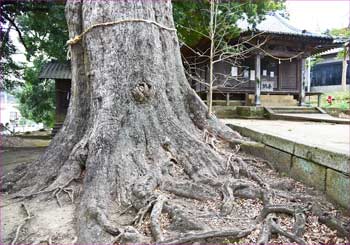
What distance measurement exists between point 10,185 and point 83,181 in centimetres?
92

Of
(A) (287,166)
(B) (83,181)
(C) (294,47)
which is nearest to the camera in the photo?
(B) (83,181)

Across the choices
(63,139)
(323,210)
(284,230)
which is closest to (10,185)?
(63,139)

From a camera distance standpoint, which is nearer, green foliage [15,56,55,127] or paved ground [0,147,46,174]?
paved ground [0,147,46,174]

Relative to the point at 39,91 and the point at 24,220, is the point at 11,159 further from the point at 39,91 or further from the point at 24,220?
the point at 39,91

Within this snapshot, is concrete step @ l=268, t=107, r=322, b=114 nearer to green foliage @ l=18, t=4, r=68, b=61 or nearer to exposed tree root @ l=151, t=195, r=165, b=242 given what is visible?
green foliage @ l=18, t=4, r=68, b=61

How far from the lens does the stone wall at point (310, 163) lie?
96.7 inches

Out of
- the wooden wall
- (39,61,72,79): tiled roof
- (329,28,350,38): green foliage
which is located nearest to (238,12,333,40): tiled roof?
(329,28,350,38): green foliage

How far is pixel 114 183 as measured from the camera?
2787 millimetres

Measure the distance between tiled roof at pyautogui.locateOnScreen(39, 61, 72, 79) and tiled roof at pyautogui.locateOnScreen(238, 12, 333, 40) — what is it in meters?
6.11

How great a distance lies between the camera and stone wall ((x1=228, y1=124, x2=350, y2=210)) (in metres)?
2.46

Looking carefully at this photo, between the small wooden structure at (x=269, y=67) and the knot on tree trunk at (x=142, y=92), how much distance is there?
8397 mm

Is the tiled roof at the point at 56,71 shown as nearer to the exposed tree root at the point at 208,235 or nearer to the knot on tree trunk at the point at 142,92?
the knot on tree trunk at the point at 142,92

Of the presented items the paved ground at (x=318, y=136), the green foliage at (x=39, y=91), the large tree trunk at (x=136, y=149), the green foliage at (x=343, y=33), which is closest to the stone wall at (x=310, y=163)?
the paved ground at (x=318, y=136)

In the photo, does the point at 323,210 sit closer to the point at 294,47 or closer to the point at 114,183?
the point at 114,183
